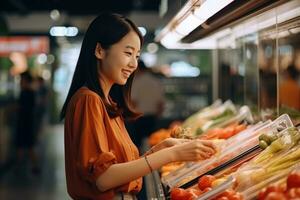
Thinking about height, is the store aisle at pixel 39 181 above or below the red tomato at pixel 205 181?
below

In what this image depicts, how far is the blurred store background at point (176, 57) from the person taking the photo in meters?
4.27

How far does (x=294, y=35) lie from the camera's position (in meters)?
4.18

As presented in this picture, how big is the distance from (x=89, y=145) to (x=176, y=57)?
13173 mm

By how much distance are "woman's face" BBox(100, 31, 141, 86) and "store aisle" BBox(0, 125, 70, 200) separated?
6133mm

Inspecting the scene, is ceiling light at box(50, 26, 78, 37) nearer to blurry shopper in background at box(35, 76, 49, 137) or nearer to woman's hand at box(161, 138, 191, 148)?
blurry shopper in background at box(35, 76, 49, 137)

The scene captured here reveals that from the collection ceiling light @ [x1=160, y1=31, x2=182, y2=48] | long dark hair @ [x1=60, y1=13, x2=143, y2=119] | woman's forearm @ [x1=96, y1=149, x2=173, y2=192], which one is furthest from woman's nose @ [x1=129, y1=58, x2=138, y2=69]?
ceiling light @ [x1=160, y1=31, x2=182, y2=48]

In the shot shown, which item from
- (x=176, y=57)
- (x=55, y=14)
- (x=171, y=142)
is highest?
(x=55, y=14)

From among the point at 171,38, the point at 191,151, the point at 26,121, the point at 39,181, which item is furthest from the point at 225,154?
the point at 26,121

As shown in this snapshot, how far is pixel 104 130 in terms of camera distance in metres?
2.87

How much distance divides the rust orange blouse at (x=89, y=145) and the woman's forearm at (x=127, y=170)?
3cm

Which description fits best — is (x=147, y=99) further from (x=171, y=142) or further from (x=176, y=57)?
(x=171, y=142)

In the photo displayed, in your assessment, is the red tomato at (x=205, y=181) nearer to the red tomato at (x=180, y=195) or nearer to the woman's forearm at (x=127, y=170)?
the red tomato at (x=180, y=195)

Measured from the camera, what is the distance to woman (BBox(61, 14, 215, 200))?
9.11 feet

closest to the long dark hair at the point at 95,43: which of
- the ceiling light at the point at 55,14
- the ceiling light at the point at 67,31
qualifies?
the ceiling light at the point at 67,31
